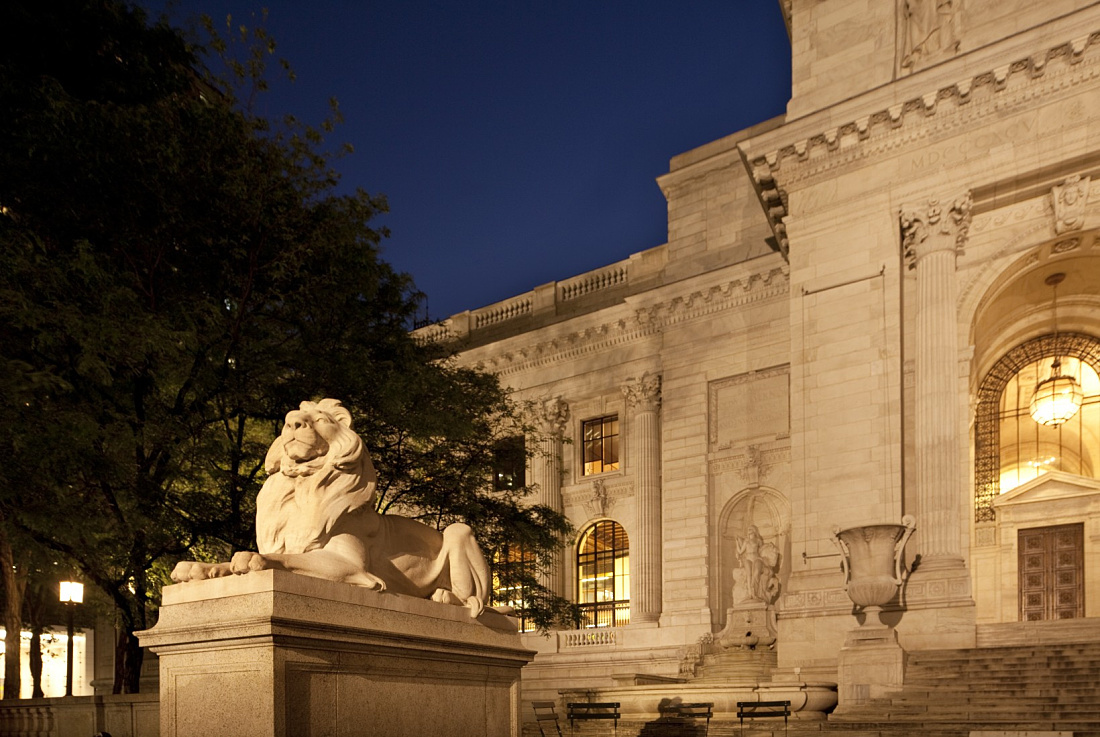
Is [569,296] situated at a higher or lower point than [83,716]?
higher

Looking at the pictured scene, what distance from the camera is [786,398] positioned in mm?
32688

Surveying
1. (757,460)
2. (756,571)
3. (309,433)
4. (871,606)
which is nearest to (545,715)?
(871,606)

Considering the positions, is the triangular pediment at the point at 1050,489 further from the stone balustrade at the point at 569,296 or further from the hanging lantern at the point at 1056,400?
the stone balustrade at the point at 569,296

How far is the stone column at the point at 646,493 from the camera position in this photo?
35188 millimetres

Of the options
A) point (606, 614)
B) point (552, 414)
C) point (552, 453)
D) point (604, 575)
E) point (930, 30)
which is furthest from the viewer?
point (552, 414)

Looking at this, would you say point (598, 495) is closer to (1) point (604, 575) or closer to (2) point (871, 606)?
(1) point (604, 575)

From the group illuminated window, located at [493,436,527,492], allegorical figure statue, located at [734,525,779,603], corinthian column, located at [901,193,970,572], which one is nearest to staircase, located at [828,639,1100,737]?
corinthian column, located at [901,193,970,572]

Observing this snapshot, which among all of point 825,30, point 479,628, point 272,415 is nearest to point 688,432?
point 825,30

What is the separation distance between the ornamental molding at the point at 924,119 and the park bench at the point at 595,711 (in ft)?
44.9

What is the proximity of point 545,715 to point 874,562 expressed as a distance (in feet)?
26.5

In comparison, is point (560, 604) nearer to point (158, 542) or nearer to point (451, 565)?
point (158, 542)

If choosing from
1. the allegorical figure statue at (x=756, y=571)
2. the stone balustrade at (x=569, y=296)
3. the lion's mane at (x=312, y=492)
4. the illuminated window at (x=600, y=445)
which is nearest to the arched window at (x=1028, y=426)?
the allegorical figure statue at (x=756, y=571)

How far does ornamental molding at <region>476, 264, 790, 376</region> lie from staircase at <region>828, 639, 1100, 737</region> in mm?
15434

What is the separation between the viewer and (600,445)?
39469 millimetres
